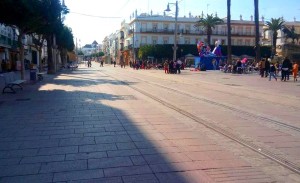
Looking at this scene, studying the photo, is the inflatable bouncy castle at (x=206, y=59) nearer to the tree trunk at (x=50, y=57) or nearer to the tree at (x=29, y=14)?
the tree trunk at (x=50, y=57)

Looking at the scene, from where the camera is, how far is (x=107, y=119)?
9844 mm

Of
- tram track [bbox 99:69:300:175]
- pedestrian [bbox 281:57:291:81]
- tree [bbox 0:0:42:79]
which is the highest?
tree [bbox 0:0:42:79]

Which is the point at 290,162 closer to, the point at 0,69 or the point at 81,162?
the point at 81,162

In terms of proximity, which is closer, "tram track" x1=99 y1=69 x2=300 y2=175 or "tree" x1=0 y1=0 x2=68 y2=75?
"tram track" x1=99 y1=69 x2=300 y2=175

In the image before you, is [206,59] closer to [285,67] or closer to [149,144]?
[285,67]

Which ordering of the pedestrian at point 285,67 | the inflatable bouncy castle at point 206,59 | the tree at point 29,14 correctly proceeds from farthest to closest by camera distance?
the inflatable bouncy castle at point 206,59 < the pedestrian at point 285,67 < the tree at point 29,14

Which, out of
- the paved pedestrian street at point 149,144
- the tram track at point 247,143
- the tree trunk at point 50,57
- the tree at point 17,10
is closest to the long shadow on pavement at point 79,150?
the paved pedestrian street at point 149,144

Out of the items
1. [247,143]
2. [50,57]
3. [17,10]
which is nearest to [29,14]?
[17,10]

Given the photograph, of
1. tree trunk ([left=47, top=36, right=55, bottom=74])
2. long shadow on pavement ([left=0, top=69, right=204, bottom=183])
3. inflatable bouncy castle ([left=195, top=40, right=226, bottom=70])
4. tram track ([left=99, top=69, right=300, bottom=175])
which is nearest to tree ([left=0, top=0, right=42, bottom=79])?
long shadow on pavement ([left=0, top=69, right=204, bottom=183])

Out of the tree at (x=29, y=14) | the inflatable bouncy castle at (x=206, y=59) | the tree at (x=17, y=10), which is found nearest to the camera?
the tree at (x=17, y=10)

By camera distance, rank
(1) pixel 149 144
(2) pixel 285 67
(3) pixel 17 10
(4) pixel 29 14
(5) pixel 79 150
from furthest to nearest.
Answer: (2) pixel 285 67, (4) pixel 29 14, (3) pixel 17 10, (1) pixel 149 144, (5) pixel 79 150

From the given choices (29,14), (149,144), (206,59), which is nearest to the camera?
(149,144)

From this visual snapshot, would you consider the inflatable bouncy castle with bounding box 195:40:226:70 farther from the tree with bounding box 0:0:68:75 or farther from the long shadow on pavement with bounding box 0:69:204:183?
the long shadow on pavement with bounding box 0:69:204:183

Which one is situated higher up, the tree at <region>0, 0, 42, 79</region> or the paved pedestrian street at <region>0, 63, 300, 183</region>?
the tree at <region>0, 0, 42, 79</region>
